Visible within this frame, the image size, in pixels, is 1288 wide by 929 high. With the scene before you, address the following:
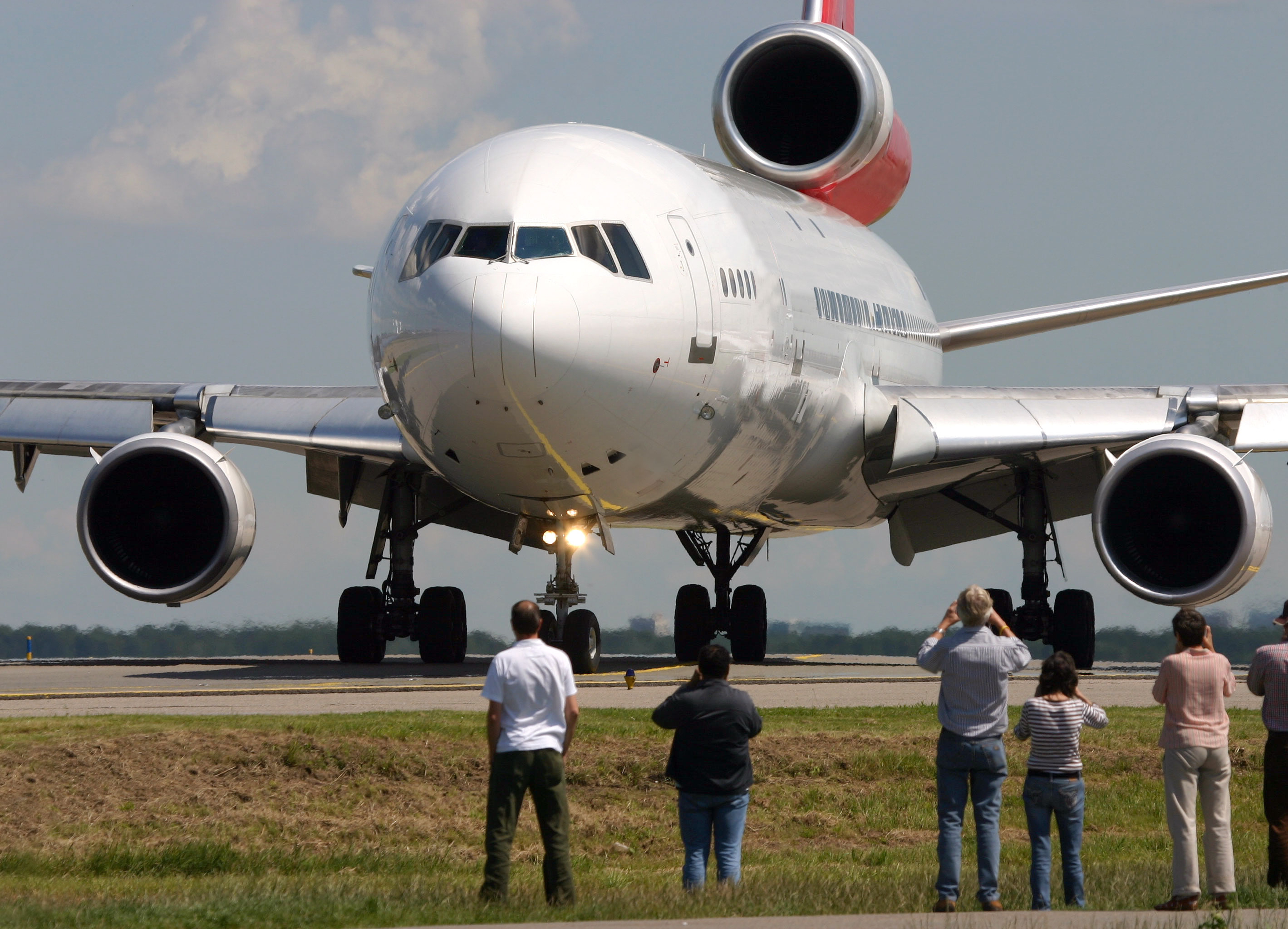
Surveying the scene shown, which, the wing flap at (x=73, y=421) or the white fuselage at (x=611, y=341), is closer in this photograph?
the white fuselage at (x=611, y=341)

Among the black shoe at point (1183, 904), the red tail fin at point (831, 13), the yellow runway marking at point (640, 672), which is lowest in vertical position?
the black shoe at point (1183, 904)

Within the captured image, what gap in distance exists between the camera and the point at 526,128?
16172 mm

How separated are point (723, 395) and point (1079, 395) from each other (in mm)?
5958

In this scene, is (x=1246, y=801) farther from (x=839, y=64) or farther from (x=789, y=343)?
(x=839, y=64)

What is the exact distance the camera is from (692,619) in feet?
79.5

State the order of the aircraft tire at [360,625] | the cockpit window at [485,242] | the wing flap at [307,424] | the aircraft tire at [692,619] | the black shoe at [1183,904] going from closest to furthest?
the black shoe at [1183,904] < the cockpit window at [485,242] < the wing flap at [307,424] < the aircraft tire at [360,625] < the aircraft tire at [692,619]

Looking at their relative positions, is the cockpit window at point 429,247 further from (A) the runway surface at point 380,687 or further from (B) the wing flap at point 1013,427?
(B) the wing flap at point 1013,427

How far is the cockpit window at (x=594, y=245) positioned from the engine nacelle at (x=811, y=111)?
10175 mm

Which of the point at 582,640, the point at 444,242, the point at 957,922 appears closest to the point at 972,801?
the point at 957,922

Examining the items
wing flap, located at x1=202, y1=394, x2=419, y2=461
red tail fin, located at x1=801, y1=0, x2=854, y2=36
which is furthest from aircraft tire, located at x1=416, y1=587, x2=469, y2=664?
red tail fin, located at x1=801, y1=0, x2=854, y2=36

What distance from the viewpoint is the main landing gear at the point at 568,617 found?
54.4 feet

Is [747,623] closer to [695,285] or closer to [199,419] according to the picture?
[199,419]

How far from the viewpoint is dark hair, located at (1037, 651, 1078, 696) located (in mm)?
8312

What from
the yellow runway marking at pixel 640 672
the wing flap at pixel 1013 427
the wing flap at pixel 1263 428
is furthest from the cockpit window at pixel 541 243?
the wing flap at pixel 1263 428
